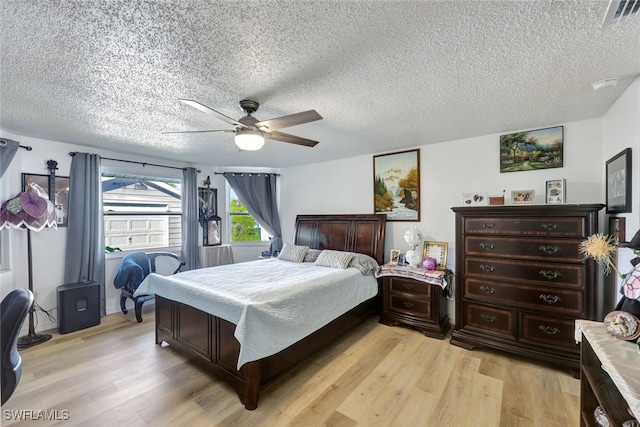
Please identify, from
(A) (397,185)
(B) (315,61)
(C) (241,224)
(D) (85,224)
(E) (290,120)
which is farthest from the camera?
(C) (241,224)

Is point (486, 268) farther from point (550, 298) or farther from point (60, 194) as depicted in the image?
point (60, 194)

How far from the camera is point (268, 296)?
7.37ft

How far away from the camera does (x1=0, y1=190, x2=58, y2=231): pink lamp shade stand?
9.29ft

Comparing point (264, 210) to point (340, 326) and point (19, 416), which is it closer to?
point (340, 326)

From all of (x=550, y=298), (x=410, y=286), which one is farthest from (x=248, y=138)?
(x=550, y=298)

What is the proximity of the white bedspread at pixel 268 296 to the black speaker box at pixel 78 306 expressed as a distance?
0.85 metres

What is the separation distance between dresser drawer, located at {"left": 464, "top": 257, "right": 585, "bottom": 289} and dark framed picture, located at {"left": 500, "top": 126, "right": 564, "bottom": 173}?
45.4 inches

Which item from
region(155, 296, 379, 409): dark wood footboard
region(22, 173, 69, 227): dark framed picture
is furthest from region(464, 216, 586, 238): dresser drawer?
region(22, 173, 69, 227): dark framed picture

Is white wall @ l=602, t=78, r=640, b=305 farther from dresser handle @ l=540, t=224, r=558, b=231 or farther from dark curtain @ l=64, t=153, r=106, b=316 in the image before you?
dark curtain @ l=64, t=153, r=106, b=316

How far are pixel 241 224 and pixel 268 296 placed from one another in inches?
130

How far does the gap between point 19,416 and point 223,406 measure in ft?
4.67

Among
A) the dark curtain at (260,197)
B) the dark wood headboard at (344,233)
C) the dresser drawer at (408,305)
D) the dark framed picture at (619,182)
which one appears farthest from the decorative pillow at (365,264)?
the dark framed picture at (619,182)

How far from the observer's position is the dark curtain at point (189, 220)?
4.52 meters

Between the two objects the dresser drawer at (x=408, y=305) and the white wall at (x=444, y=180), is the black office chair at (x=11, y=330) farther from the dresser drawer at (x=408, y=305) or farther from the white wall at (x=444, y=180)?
the white wall at (x=444, y=180)
